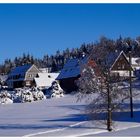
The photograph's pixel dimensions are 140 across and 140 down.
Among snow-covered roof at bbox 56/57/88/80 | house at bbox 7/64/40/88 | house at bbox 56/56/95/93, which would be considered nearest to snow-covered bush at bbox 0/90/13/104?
house at bbox 56/56/95/93

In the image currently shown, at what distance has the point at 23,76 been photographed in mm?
Answer: 101812

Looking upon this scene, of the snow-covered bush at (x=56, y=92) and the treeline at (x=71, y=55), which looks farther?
the snow-covered bush at (x=56, y=92)

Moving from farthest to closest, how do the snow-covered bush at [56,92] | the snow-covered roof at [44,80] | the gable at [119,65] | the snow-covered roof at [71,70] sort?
the snow-covered roof at [44,80] → the snow-covered roof at [71,70] → the snow-covered bush at [56,92] → the gable at [119,65]

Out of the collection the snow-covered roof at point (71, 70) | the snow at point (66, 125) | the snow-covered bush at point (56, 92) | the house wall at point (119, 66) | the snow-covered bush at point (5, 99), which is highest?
the snow-covered roof at point (71, 70)

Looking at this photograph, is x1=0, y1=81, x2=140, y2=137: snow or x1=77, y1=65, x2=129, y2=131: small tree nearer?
x1=0, y1=81, x2=140, y2=137: snow

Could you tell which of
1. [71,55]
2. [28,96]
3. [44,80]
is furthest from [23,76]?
[71,55]

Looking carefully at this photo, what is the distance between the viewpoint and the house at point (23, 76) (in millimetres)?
101312

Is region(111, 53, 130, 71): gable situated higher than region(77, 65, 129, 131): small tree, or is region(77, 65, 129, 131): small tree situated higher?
region(111, 53, 130, 71): gable

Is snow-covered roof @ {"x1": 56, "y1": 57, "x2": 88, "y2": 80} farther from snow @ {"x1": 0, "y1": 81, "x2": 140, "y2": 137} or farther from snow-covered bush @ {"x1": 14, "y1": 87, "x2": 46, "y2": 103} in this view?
snow @ {"x1": 0, "y1": 81, "x2": 140, "y2": 137}

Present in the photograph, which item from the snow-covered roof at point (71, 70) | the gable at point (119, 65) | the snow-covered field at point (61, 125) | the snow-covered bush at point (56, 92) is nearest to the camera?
the snow-covered field at point (61, 125)

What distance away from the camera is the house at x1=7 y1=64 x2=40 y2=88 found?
332 ft

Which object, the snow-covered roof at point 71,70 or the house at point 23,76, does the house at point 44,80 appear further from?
the snow-covered roof at point 71,70

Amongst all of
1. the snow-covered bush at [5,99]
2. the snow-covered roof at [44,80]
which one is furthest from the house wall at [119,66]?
the snow-covered roof at [44,80]

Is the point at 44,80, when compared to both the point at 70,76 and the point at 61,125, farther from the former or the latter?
the point at 61,125
